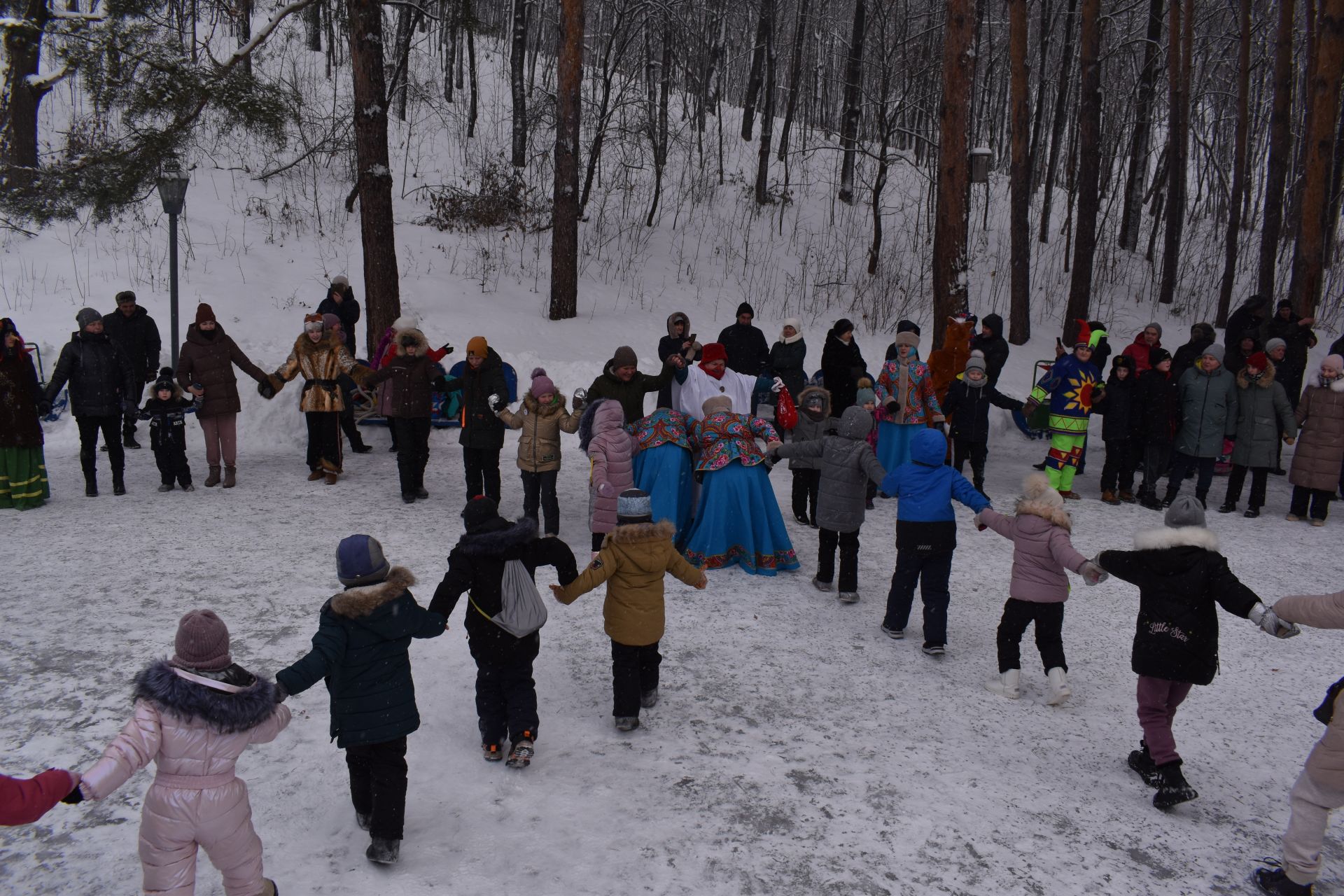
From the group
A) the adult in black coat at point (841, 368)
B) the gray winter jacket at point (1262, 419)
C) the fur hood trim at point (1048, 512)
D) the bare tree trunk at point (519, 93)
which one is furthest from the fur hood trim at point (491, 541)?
the bare tree trunk at point (519, 93)

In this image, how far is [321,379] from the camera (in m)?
10.2

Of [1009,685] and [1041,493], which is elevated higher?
→ [1041,493]

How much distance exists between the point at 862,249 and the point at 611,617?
16805 millimetres

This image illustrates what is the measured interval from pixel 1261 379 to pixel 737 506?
6457 mm

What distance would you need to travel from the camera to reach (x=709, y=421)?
8.29 metres

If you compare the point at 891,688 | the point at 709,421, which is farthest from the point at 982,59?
the point at 891,688

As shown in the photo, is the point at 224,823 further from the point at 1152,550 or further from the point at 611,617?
the point at 1152,550

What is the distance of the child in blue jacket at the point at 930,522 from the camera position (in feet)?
21.5

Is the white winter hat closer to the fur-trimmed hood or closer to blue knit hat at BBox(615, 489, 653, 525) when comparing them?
blue knit hat at BBox(615, 489, 653, 525)

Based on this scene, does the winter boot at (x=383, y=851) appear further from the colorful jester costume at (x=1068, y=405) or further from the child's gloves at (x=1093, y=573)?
the colorful jester costume at (x=1068, y=405)

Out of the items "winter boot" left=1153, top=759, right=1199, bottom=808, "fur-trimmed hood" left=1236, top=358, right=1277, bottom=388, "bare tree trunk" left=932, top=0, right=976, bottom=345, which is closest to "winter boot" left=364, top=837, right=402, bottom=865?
"winter boot" left=1153, top=759, right=1199, bottom=808

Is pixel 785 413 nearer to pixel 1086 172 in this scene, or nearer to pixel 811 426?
pixel 811 426

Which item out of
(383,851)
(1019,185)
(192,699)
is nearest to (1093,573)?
(383,851)

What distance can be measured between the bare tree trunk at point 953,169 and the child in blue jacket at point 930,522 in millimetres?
6526
